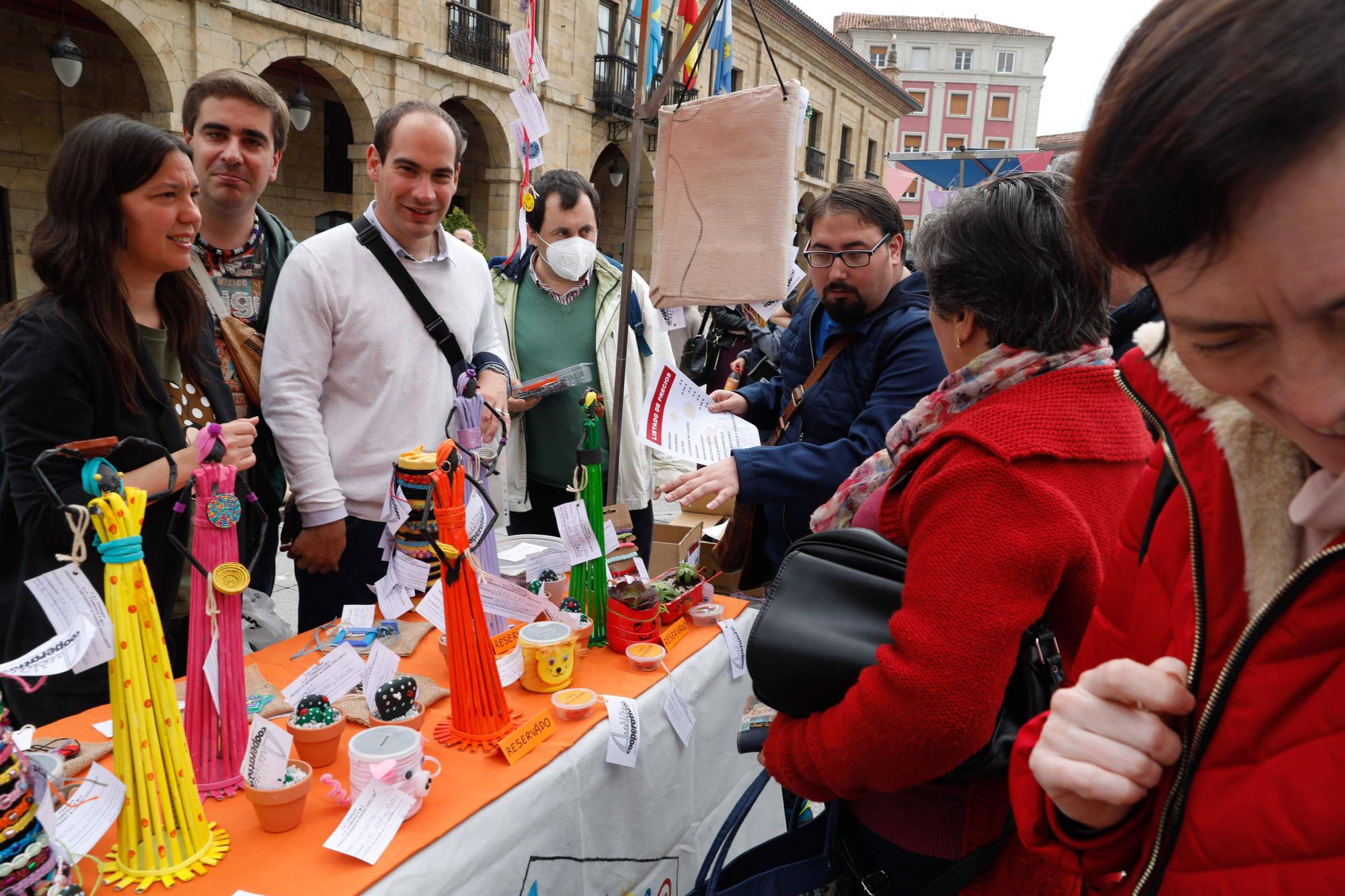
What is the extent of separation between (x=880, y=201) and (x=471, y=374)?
4.21 ft

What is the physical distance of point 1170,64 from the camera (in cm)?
49

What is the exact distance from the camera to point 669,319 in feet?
10.1

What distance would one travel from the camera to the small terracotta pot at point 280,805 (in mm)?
1151

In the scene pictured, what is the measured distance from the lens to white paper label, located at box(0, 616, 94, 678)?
896 mm

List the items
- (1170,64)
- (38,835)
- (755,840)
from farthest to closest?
1. (755,840)
2. (38,835)
3. (1170,64)

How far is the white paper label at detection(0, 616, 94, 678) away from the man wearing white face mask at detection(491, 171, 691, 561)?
1.95 meters

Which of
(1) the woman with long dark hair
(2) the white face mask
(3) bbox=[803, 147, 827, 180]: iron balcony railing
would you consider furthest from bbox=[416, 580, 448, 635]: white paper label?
(3) bbox=[803, 147, 827, 180]: iron balcony railing

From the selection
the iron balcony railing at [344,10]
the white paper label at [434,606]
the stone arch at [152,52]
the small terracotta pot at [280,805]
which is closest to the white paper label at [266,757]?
the small terracotta pot at [280,805]

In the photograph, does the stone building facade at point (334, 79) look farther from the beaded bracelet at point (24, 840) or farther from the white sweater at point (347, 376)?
the beaded bracelet at point (24, 840)

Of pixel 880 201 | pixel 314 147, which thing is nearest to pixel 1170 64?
pixel 880 201

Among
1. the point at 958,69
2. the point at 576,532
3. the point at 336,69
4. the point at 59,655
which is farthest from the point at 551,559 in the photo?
the point at 958,69

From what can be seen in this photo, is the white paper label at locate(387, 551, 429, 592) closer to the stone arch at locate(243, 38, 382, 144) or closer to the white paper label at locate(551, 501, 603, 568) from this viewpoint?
the white paper label at locate(551, 501, 603, 568)

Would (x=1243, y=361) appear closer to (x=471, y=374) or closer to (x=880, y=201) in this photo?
(x=471, y=374)

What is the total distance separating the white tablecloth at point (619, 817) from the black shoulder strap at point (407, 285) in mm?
1142
